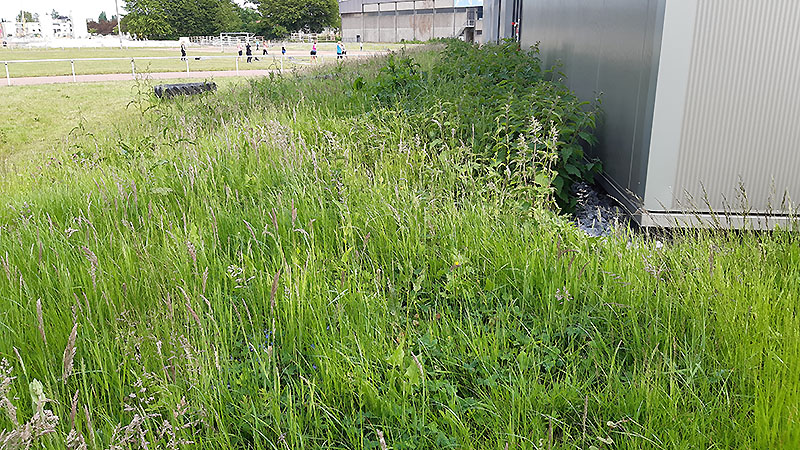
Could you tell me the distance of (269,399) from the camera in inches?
84.8

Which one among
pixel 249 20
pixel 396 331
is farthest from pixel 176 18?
pixel 396 331

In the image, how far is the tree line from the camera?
99.9 metres

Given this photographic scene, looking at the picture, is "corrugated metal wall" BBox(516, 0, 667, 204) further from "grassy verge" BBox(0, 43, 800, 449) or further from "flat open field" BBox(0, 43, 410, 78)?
"flat open field" BBox(0, 43, 410, 78)

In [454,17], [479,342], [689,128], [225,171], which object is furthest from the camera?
[454,17]

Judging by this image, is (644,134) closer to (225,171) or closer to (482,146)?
(482,146)

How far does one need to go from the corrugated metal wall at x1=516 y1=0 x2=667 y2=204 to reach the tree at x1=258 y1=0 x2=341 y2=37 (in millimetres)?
102295

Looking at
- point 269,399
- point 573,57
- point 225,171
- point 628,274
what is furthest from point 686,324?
point 573,57

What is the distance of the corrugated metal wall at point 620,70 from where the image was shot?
4348 millimetres

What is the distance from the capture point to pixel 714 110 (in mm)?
4199

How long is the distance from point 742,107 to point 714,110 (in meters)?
0.19

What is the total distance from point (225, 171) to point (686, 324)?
3565 mm

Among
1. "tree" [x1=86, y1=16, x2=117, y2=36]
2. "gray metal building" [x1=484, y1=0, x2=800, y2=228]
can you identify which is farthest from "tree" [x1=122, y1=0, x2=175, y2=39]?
"gray metal building" [x1=484, y1=0, x2=800, y2=228]

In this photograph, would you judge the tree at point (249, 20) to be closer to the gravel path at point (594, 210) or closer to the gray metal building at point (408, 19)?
the gray metal building at point (408, 19)

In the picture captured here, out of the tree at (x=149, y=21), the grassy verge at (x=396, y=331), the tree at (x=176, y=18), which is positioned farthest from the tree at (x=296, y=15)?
the grassy verge at (x=396, y=331)
